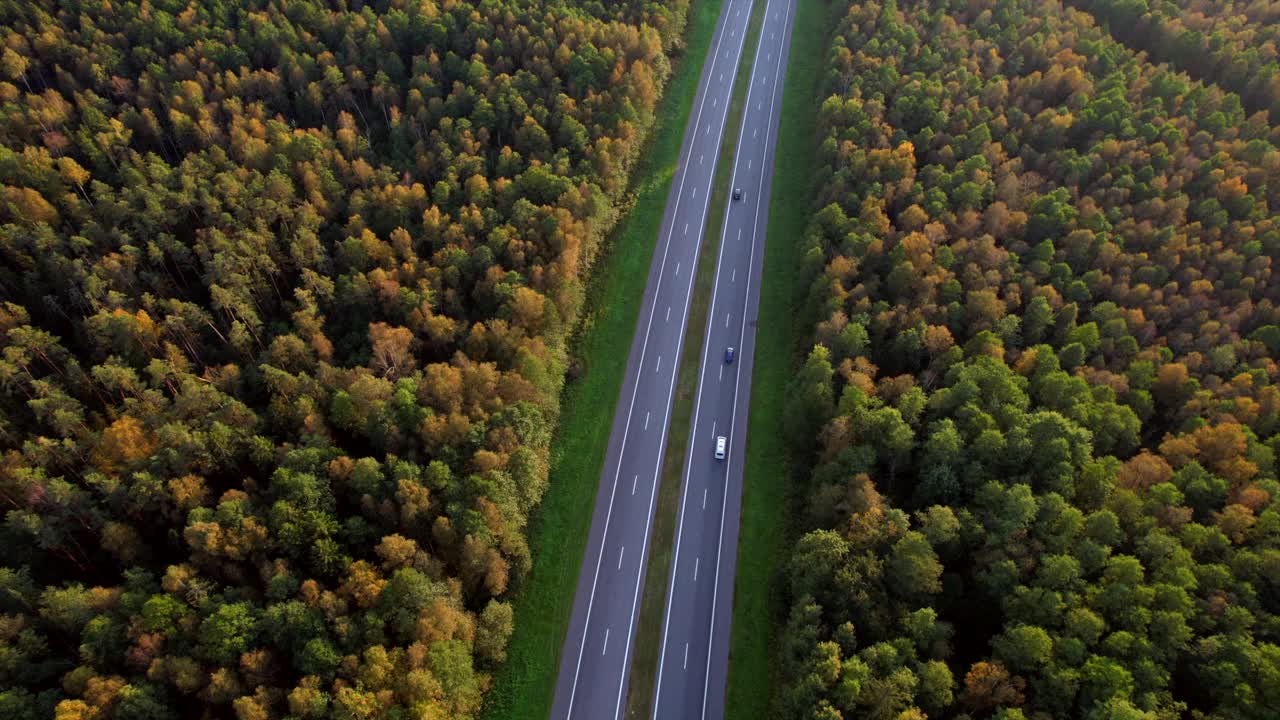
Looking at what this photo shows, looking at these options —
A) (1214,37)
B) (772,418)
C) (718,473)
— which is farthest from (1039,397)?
(1214,37)

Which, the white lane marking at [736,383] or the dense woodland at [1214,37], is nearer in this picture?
the white lane marking at [736,383]

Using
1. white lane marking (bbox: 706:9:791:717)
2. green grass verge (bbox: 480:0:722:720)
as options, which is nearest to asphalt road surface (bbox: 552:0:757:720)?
green grass verge (bbox: 480:0:722:720)

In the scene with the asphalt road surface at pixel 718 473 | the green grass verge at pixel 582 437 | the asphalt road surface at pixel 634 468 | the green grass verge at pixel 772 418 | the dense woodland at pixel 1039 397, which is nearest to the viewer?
the dense woodland at pixel 1039 397

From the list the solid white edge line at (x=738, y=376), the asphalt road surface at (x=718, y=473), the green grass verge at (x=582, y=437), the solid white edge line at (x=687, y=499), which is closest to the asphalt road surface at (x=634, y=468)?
the green grass verge at (x=582, y=437)

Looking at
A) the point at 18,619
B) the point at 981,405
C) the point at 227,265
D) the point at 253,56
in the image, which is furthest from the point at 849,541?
the point at 253,56

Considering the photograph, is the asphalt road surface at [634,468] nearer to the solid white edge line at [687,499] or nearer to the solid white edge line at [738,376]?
the solid white edge line at [687,499]

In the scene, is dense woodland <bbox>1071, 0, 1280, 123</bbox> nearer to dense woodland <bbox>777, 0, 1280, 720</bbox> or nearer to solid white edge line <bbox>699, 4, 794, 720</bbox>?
dense woodland <bbox>777, 0, 1280, 720</bbox>
